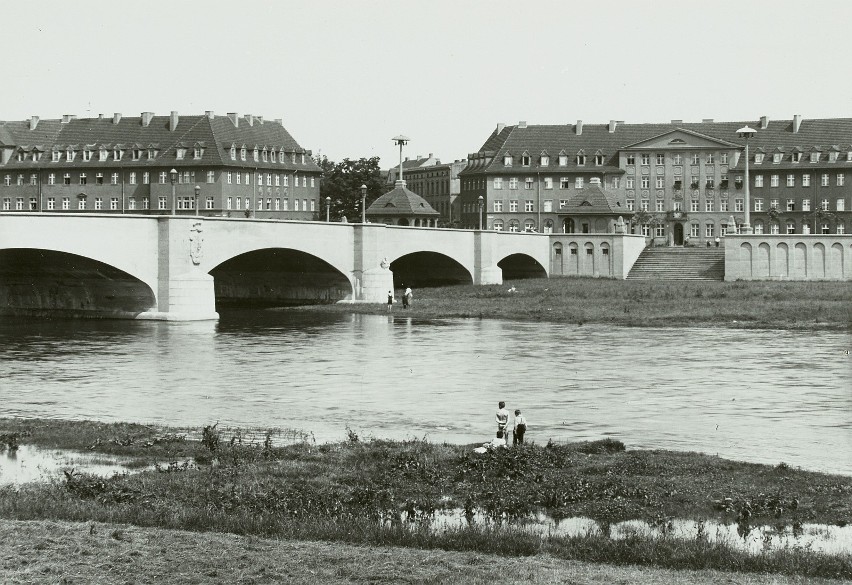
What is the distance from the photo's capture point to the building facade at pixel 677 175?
136 meters

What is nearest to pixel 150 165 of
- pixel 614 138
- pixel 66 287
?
pixel 614 138

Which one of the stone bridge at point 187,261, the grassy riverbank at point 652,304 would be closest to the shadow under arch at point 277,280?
the stone bridge at point 187,261

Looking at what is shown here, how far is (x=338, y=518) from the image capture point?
20.2 m

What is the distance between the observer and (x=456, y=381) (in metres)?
42.1

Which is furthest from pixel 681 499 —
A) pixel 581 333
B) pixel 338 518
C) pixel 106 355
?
pixel 581 333

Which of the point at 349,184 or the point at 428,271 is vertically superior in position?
the point at 349,184

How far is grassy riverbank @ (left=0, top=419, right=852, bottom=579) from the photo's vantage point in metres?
18.6

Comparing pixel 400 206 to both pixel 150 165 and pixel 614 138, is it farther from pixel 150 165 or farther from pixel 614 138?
pixel 614 138

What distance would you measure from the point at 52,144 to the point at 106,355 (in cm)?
9767

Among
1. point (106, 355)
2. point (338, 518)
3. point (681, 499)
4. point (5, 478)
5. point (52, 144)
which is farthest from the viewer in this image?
point (52, 144)

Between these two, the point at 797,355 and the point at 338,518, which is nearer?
the point at 338,518

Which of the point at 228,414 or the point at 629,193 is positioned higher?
the point at 629,193

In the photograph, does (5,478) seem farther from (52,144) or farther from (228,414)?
(52,144)

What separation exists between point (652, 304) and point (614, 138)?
7077cm
